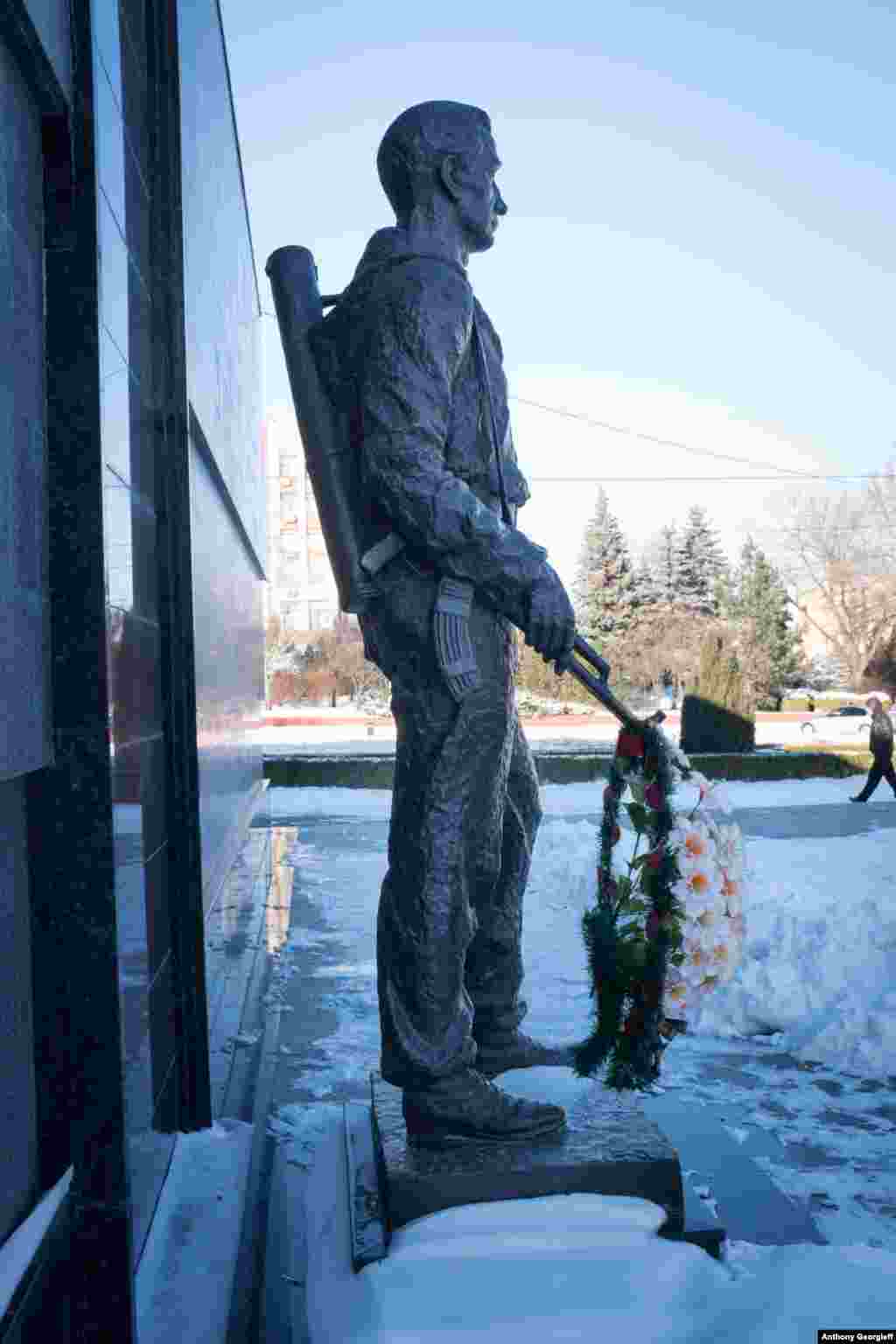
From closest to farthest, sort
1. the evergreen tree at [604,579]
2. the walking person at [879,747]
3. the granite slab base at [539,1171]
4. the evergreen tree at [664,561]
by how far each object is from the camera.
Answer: the granite slab base at [539,1171], the walking person at [879,747], the evergreen tree at [604,579], the evergreen tree at [664,561]

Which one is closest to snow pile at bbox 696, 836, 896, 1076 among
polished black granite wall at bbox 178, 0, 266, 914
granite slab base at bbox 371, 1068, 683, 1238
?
granite slab base at bbox 371, 1068, 683, 1238

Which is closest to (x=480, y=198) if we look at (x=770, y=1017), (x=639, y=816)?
(x=639, y=816)

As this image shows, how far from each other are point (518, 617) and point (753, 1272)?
4.70ft

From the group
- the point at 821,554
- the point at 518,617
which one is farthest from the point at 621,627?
the point at 518,617

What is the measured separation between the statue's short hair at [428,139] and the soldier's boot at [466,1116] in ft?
6.68

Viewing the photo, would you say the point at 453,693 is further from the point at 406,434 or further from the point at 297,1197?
the point at 297,1197

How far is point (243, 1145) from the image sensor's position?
314 cm

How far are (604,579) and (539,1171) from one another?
137 feet

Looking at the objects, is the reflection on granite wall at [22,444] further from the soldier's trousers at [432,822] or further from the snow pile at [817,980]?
the snow pile at [817,980]

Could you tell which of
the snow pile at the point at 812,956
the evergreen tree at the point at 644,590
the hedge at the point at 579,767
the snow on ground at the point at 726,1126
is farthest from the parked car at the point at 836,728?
the snow on ground at the point at 726,1126

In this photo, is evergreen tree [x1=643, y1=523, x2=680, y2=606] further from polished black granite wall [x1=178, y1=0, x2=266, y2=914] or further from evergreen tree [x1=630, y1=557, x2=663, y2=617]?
polished black granite wall [x1=178, y1=0, x2=266, y2=914]

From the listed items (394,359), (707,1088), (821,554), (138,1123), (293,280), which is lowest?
(707,1088)

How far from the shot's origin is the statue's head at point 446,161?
262 cm

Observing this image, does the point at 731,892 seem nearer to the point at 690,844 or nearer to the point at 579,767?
the point at 690,844
